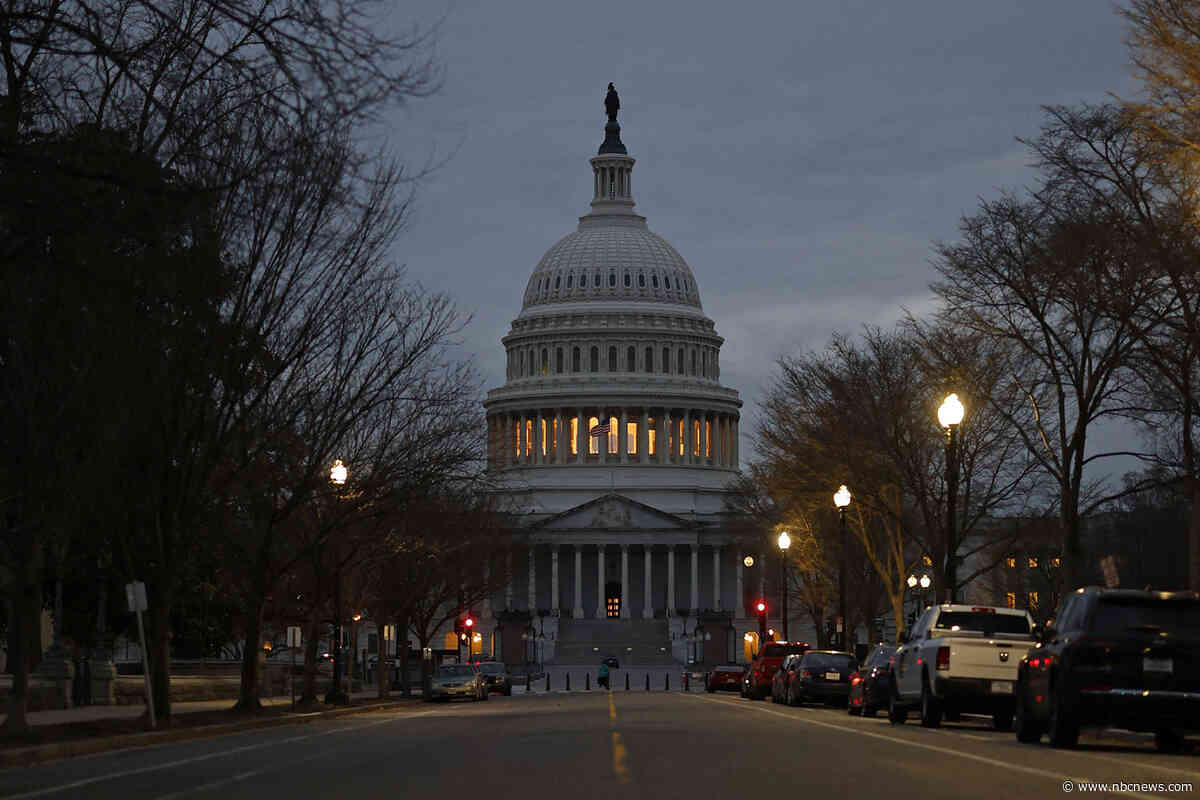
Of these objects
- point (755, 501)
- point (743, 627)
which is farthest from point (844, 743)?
point (743, 627)

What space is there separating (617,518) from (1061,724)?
5828 inches

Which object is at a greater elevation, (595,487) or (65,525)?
(595,487)

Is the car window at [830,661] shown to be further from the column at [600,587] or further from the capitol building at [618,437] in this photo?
the column at [600,587]

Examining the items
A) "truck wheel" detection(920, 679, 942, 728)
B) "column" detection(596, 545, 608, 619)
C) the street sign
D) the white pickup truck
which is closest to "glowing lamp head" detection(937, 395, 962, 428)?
the white pickup truck

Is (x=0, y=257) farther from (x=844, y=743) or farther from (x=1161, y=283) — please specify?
Answer: (x=1161, y=283)

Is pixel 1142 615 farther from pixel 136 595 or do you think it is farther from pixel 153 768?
pixel 136 595

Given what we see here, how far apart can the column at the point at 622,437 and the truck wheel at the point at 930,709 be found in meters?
154

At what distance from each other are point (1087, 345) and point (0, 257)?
3073cm

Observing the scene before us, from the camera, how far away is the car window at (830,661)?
48625 mm

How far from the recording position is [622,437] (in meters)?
188

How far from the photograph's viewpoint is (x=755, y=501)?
90.2 metres

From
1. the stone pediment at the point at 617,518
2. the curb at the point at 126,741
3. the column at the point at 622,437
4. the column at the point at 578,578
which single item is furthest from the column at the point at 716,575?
the curb at the point at 126,741

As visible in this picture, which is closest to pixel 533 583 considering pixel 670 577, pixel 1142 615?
pixel 670 577

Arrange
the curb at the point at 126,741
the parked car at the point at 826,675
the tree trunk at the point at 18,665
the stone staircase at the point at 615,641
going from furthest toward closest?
1. the stone staircase at the point at 615,641
2. the parked car at the point at 826,675
3. the tree trunk at the point at 18,665
4. the curb at the point at 126,741
